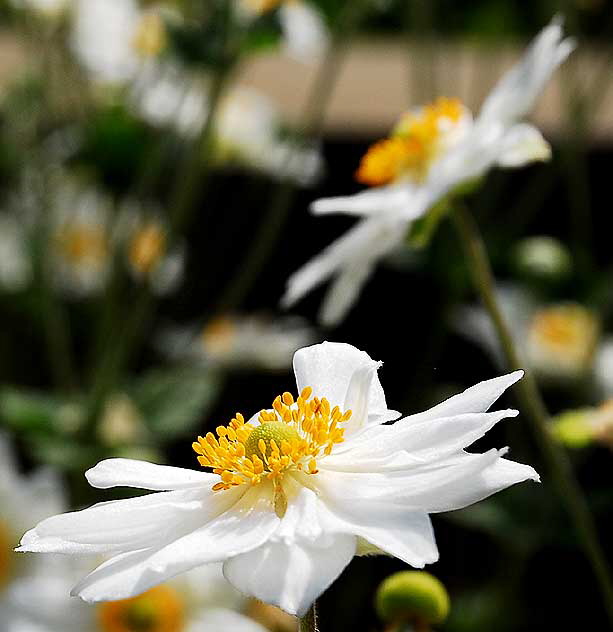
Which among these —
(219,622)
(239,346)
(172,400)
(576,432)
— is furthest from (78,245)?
(576,432)

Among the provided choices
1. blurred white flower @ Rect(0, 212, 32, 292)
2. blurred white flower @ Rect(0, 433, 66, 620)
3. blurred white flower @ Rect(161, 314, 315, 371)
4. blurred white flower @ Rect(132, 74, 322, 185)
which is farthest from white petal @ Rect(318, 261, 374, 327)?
blurred white flower @ Rect(0, 212, 32, 292)

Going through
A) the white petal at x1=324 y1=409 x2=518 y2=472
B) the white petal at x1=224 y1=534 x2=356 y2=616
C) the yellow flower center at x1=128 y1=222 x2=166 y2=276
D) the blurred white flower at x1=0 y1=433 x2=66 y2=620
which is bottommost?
the white petal at x1=224 y1=534 x2=356 y2=616

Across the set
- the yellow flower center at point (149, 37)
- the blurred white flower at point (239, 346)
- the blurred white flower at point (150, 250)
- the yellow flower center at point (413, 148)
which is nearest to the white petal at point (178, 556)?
the yellow flower center at point (413, 148)

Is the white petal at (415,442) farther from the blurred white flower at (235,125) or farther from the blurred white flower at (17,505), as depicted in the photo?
the blurred white flower at (235,125)

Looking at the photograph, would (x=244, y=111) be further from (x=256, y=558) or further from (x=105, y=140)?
(x=256, y=558)

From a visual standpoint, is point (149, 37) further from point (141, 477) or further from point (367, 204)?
point (141, 477)

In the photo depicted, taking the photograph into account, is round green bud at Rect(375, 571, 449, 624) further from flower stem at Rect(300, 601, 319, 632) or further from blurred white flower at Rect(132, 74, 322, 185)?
blurred white flower at Rect(132, 74, 322, 185)
